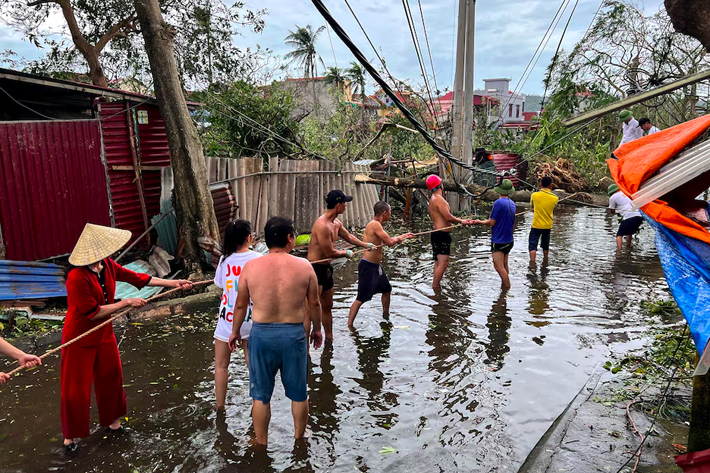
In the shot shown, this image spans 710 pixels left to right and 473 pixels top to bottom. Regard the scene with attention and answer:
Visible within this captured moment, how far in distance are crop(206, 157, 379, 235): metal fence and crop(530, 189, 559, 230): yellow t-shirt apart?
4938 millimetres

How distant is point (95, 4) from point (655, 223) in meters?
19.7

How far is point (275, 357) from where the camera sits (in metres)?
3.94

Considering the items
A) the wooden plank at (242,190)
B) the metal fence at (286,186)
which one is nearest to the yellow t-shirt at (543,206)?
the metal fence at (286,186)

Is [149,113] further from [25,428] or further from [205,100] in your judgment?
[25,428]

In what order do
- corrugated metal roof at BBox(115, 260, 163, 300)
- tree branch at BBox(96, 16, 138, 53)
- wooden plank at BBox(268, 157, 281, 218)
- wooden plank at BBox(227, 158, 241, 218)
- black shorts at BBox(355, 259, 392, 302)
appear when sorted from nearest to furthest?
black shorts at BBox(355, 259, 392, 302) < corrugated metal roof at BBox(115, 260, 163, 300) < wooden plank at BBox(227, 158, 241, 218) < wooden plank at BBox(268, 157, 281, 218) < tree branch at BBox(96, 16, 138, 53)

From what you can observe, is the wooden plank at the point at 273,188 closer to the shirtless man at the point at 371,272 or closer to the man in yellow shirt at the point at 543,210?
the shirtless man at the point at 371,272

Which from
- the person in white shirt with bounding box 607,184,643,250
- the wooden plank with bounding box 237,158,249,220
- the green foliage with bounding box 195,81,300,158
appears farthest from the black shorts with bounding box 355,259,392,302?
the green foliage with bounding box 195,81,300,158

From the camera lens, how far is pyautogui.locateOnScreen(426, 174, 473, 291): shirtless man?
8535mm

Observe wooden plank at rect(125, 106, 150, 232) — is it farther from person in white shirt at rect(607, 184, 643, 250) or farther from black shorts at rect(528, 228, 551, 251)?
person in white shirt at rect(607, 184, 643, 250)

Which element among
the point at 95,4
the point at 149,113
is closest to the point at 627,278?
the point at 149,113

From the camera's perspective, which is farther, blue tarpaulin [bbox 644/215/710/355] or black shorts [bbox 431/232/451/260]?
black shorts [bbox 431/232/451/260]

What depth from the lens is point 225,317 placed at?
4535 millimetres

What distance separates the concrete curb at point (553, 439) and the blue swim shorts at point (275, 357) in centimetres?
186

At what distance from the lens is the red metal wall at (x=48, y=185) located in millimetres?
8391
